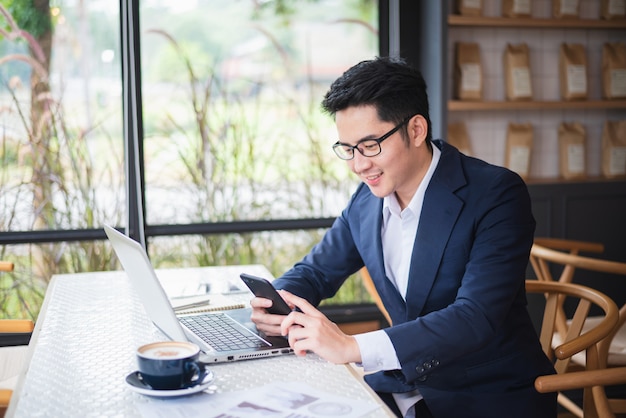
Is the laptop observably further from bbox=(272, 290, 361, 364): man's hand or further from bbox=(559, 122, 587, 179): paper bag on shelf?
bbox=(559, 122, 587, 179): paper bag on shelf

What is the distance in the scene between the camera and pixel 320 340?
67.9 inches

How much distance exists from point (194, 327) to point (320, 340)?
0.40m

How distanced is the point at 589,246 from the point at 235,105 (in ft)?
6.06

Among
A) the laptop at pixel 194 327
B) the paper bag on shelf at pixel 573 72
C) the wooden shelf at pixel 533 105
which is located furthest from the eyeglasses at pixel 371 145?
the paper bag on shelf at pixel 573 72

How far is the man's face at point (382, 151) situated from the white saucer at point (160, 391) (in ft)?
2.53

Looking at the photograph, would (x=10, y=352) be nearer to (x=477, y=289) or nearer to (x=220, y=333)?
(x=220, y=333)

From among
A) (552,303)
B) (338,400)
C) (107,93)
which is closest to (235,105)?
(107,93)

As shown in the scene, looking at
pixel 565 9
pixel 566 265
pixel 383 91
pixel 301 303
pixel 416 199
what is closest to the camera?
pixel 301 303

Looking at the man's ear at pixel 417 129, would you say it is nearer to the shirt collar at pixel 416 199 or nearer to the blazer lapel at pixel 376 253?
the shirt collar at pixel 416 199

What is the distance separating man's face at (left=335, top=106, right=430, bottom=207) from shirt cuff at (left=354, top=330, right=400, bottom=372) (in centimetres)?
49

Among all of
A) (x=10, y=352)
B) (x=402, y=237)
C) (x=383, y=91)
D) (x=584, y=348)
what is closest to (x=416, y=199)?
(x=402, y=237)

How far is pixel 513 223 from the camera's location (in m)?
2.01

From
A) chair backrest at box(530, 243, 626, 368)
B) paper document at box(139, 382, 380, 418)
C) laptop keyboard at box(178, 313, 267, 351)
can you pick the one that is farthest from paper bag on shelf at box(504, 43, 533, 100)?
paper document at box(139, 382, 380, 418)

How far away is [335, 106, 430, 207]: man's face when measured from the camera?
6.80 feet
